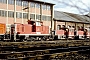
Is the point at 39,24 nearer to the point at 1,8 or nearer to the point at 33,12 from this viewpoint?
the point at 1,8

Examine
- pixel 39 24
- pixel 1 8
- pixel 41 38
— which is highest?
pixel 1 8

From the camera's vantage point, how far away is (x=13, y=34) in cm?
2694

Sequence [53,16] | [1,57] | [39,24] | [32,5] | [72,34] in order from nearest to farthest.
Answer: [1,57] < [39,24] < [72,34] < [32,5] < [53,16]

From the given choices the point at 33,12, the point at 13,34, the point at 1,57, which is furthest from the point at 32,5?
the point at 1,57

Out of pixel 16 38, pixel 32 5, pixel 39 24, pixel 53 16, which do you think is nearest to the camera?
pixel 16 38

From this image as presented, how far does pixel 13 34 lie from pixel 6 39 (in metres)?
1.27

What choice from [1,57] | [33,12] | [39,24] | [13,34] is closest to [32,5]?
[33,12]

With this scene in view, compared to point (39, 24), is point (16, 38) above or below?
below

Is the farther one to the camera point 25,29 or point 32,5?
point 32,5

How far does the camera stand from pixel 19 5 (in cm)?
4569

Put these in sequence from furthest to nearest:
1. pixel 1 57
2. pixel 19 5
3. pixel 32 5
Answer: pixel 32 5 < pixel 19 5 < pixel 1 57

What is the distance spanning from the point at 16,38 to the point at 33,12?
22.4 m

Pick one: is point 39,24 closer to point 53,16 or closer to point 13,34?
point 13,34

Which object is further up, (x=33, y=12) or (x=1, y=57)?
(x=33, y=12)
